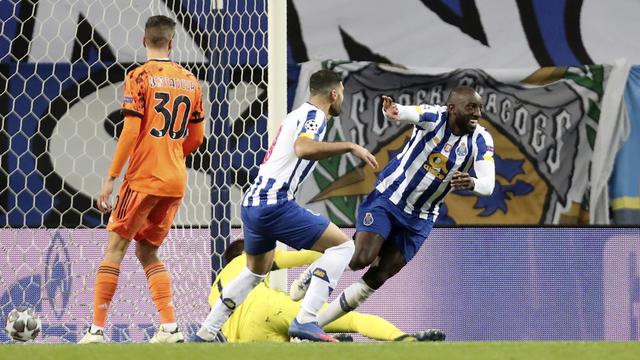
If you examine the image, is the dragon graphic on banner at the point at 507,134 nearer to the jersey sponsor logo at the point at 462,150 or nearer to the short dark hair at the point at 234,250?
the short dark hair at the point at 234,250

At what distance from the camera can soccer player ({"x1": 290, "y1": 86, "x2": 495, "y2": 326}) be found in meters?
6.29

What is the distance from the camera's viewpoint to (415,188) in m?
6.43

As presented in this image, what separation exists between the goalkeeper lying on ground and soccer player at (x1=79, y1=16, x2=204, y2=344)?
0.72 metres

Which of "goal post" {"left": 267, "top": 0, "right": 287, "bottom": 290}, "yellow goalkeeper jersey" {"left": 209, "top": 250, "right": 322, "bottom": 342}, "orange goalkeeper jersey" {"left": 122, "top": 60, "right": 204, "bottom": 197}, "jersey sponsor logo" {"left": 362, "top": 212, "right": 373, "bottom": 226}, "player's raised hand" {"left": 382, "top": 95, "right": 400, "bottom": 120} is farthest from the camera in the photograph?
"goal post" {"left": 267, "top": 0, "right": 287, "bottom": 290}

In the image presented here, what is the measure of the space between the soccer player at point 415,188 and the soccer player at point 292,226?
2.26 feet

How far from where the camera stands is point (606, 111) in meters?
8.22

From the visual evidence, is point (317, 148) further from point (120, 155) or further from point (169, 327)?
point (169, 327)

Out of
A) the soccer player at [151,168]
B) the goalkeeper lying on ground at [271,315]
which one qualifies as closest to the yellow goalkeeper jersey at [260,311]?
the goalkeeper lying on ground at [271,315]

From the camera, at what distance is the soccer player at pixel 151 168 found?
568cm

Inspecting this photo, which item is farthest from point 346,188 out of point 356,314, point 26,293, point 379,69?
point 26,293

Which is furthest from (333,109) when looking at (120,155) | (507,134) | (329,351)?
(507,134)

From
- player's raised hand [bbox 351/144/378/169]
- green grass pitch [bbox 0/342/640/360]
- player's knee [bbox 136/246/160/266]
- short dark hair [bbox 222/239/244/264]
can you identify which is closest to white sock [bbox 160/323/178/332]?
player's knee [bbox 136/246/160/266]

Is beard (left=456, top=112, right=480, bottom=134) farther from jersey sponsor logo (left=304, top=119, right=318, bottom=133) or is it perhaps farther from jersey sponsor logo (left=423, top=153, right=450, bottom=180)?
jersey sponsor logo (left=304, top=119, right=318, bottom=133)

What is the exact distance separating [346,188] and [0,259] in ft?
7.42
